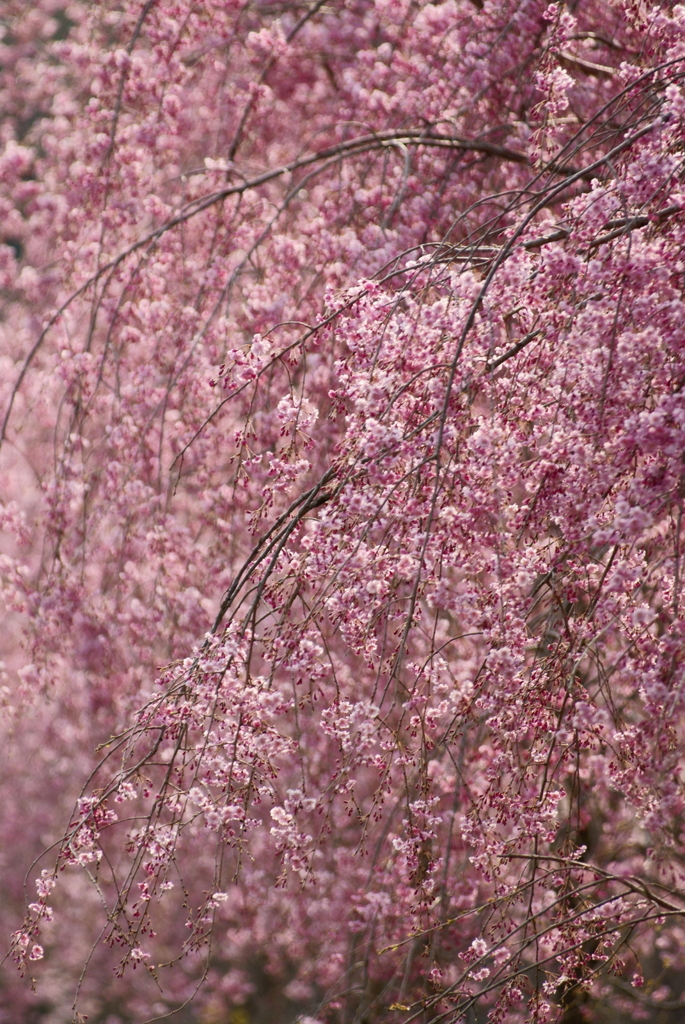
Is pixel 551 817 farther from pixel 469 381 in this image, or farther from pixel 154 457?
pixel 154 457

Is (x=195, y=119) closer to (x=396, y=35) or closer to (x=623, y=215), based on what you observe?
(x=396, y=35)

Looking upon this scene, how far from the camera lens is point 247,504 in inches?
175

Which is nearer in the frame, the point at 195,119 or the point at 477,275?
the point at 477,275

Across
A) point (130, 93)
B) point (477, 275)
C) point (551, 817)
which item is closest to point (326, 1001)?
point (551, 817)

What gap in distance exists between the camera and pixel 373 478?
256cm

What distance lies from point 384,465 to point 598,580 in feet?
2.24

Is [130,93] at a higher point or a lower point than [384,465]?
higher

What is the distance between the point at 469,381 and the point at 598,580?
660 mm

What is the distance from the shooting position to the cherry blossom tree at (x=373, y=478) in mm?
2441

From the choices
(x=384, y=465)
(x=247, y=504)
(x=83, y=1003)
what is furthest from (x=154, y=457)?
(x=83, y=1003)

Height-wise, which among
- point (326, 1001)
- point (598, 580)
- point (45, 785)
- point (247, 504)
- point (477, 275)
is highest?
point (45, 785)

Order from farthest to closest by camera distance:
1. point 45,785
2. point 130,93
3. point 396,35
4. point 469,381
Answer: point 45,785 → point 396,35 → point 130,93 → point 469,381

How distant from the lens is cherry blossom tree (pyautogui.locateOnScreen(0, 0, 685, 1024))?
96.1 inches

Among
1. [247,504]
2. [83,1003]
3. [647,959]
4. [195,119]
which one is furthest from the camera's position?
[83,1003]
